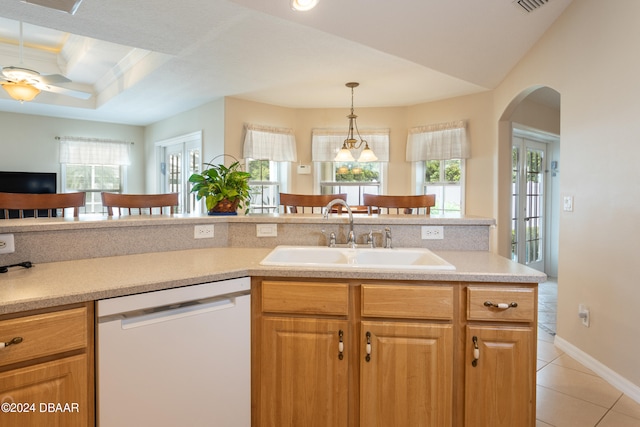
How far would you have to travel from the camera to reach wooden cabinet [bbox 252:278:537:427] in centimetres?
134

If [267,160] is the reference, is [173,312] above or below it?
below

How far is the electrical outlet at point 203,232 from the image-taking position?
1929mm

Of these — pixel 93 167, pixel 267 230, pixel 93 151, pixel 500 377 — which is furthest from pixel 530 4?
pixel 93 167

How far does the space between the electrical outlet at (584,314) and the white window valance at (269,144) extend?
368cm

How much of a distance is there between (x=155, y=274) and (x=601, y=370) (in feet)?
8.81

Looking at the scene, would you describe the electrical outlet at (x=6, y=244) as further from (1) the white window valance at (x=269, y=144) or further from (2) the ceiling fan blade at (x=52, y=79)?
(1) the white window valance at (x=269, y=144)

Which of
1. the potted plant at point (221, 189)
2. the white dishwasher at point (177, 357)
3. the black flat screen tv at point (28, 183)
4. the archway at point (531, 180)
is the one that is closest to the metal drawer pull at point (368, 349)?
the white dishwasher at point (177, 357)

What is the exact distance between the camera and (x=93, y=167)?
620cm

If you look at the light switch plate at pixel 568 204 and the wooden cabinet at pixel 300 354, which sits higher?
the light switch plate at pixel 568 204

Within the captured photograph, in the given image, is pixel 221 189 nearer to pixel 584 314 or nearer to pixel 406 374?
pixel 406 374

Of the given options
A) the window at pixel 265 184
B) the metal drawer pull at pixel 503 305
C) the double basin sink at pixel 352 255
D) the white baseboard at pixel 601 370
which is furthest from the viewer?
the window at pixel 265 184

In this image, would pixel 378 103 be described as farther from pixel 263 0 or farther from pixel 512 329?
pixel 512 329

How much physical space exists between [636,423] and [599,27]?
90.9 inches

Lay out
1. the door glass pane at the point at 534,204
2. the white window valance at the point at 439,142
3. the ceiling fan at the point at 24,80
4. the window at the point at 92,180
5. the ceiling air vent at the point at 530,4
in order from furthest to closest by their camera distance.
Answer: the window at the point at 92,180
the door glass pane at the point at 534,204
the white window valance at the point at 439,142
the ceiling fan at the point at 24,80
the ceiling air vent at the point at 530,4
